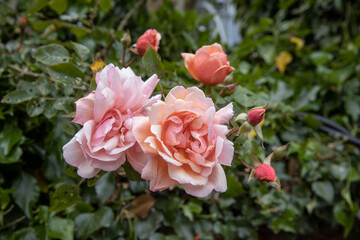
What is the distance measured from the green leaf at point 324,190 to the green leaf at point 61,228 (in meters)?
0.62

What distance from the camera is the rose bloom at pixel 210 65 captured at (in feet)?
1.25

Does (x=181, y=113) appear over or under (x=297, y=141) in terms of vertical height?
over

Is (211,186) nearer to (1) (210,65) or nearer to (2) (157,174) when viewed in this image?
(2) (157,174)

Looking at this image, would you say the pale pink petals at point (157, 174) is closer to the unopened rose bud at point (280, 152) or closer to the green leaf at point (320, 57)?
the unopened rose bud at point (280, 152)

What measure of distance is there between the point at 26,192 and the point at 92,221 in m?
0.17

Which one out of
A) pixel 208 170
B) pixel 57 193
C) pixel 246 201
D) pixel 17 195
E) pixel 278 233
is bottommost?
pixel 278 233

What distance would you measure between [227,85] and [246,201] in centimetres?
40

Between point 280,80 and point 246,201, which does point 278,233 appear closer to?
point 246,201

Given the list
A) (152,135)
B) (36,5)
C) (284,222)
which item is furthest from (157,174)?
(36,5)

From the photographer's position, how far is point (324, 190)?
784 mm

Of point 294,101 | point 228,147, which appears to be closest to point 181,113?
point 228,147

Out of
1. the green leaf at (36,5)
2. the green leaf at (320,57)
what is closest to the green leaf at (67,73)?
the green leaf at (36,5)

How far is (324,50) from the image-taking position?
123 cm

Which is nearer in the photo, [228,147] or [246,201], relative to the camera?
[228,147]
